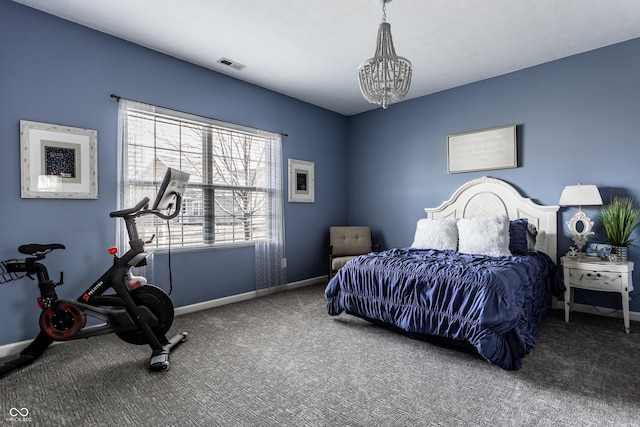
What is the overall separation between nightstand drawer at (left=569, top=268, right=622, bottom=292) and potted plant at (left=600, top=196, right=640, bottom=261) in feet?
0.78

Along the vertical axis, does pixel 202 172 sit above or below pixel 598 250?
above

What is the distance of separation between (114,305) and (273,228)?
220 cm

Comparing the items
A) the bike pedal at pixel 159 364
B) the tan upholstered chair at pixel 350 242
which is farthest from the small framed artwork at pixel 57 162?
the tan upholstered chair at pixel 350 242

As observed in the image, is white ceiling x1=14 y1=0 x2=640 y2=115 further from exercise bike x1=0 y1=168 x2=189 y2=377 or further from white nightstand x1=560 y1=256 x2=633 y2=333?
white nightstand x1=560 y1=256 x2=633 y2=333

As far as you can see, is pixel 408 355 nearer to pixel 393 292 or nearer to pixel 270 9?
pixel 393 292

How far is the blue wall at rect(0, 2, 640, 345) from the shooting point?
2652 millimetres

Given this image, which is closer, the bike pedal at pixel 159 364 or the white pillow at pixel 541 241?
the bike pedal at pixel 159 364

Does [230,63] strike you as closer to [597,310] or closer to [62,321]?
[62,321]

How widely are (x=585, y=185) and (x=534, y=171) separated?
1.73 feet

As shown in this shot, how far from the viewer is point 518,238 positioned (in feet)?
11.1

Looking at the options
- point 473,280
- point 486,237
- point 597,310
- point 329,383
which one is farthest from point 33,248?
point 597,310

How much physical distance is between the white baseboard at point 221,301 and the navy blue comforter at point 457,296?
1.31 metres

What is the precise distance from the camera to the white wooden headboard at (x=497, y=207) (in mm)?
3634

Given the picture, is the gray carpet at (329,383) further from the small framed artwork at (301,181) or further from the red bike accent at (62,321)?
the small framed artwork at (301,181)
